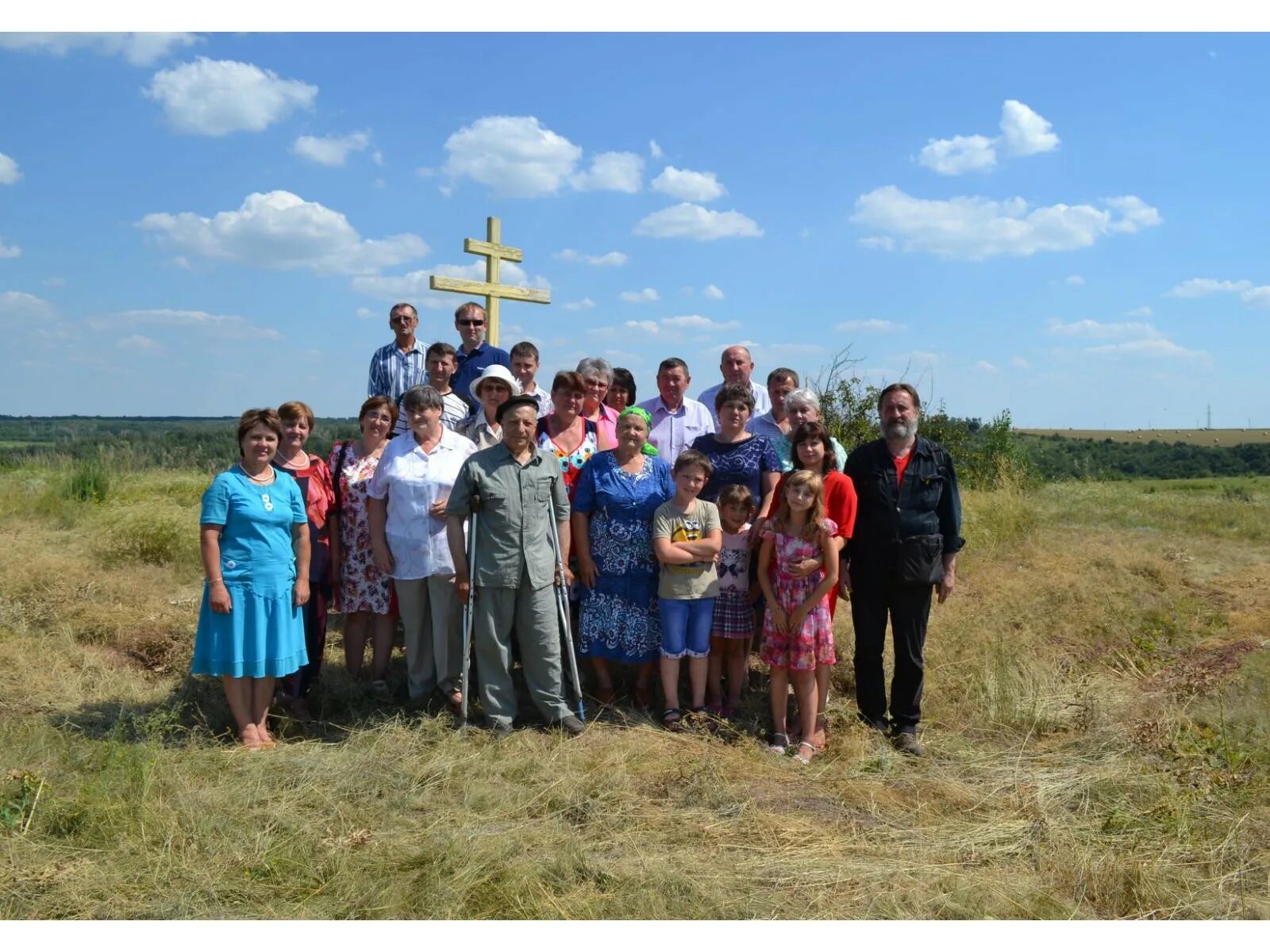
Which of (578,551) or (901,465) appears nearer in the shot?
(901,465)

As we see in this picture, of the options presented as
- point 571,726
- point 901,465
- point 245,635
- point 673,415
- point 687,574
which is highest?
point 673,415

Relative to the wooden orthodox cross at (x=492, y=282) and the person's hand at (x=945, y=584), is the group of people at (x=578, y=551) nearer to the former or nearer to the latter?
the person's hand at (x=945, y=584)

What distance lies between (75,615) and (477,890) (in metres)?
5.45

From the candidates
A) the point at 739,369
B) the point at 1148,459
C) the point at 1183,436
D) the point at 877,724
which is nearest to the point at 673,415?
the point at 739,369

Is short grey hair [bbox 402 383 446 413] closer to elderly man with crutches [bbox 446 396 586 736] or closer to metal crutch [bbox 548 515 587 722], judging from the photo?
elderly man with crutches [bbox 446 396 586 736]

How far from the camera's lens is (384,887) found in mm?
3631

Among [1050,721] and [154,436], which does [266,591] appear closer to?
[1050,721]

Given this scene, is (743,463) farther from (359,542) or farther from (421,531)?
(359,542)

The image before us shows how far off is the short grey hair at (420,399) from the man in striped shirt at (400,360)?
59.9 inches

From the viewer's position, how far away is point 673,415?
6551 millimetres

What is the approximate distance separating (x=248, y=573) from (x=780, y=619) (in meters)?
2.82

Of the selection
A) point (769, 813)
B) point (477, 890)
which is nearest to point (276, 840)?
point (477, 890)

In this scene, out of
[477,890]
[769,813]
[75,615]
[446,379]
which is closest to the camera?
[477,890]

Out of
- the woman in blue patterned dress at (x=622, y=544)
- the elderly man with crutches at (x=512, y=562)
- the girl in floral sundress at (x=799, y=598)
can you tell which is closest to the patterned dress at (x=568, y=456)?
the woman in blue patterned dress at (x=622, y=544)
